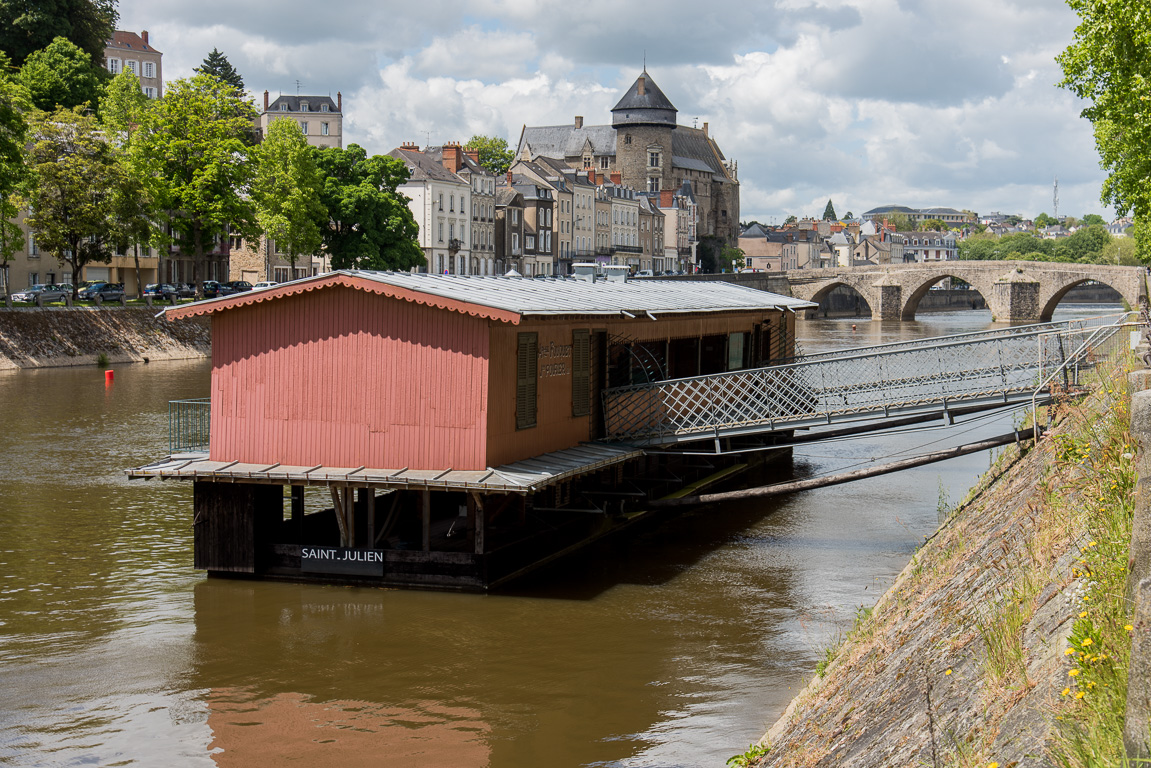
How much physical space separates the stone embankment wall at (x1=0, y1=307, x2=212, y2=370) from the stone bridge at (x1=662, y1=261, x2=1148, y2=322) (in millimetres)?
40915

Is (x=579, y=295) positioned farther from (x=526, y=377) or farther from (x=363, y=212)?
(x=363, y=212)

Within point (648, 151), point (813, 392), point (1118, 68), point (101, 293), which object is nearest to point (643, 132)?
point (648, 151)

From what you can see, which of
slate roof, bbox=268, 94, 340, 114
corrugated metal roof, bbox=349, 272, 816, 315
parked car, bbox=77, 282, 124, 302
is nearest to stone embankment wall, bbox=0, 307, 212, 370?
parked car, bbox=77, 282, 124, 302

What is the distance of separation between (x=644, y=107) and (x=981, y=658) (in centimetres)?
13639

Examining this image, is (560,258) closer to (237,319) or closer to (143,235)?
(143,235)

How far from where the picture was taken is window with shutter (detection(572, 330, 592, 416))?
64.6 feet

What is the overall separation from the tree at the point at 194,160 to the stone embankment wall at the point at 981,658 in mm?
49337

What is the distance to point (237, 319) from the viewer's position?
17.7m

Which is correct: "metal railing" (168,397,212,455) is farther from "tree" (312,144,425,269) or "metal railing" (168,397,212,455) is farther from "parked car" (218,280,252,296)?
"parked car" (218,280,252,296)

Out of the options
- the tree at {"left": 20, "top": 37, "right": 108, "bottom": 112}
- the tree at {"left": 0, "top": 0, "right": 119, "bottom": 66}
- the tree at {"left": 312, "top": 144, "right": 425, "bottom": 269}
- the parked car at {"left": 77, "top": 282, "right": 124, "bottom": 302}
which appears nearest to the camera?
the parked car at {"left": 77, "top": 282, "right": 124, "bottom": 302}

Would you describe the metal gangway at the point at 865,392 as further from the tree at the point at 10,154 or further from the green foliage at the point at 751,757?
the tree at the point at 10,154

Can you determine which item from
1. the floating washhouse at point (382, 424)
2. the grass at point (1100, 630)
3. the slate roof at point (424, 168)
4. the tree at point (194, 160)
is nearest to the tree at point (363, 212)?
the tree at point (194, 160)

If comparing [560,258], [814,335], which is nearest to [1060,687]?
[814,335]

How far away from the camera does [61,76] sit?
7750cm
